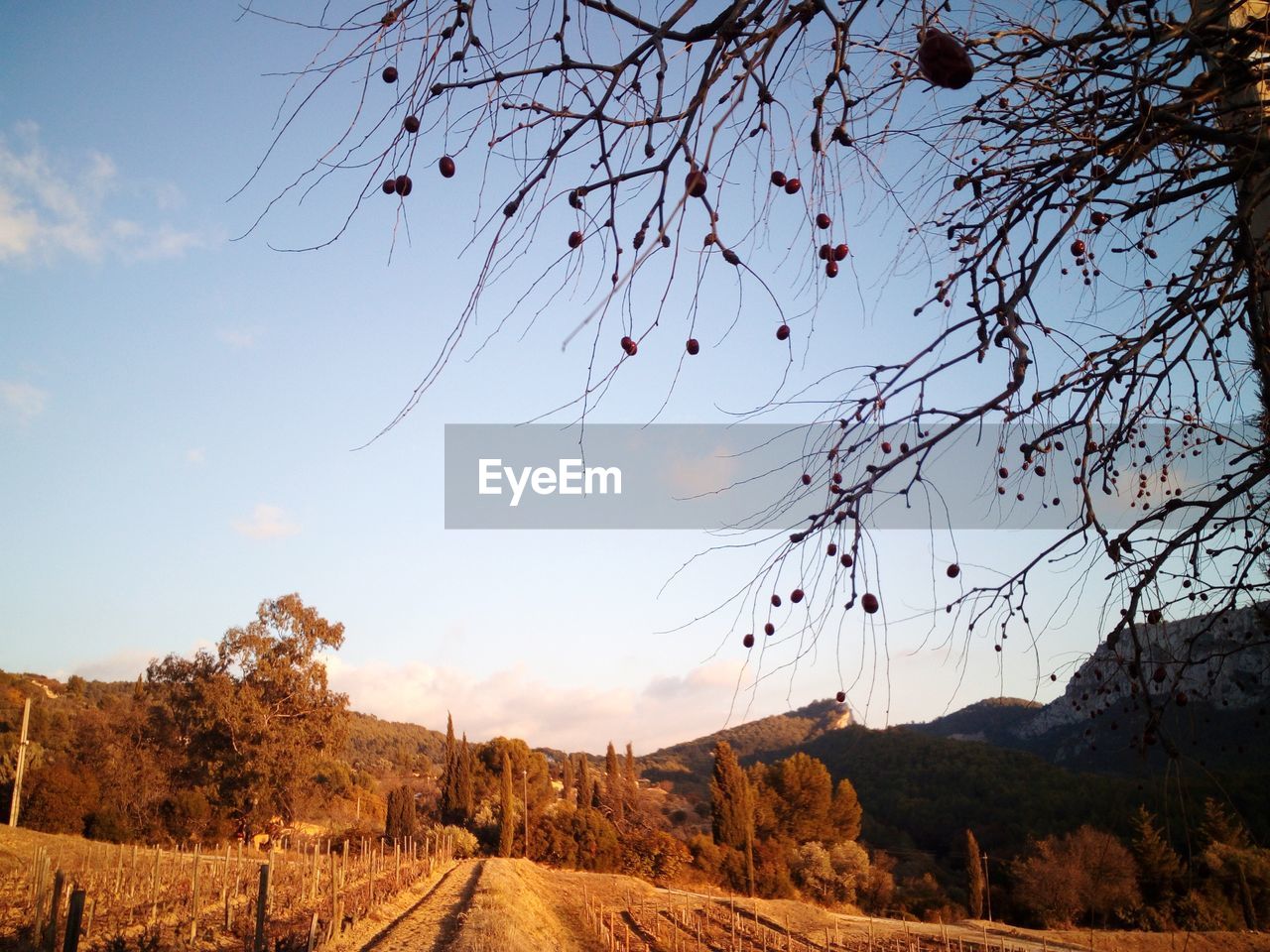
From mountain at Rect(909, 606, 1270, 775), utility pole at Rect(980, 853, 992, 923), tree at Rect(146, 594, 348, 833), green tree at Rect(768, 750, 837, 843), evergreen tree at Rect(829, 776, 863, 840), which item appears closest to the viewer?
mountain at Rect(909, 606, 1270, 775)

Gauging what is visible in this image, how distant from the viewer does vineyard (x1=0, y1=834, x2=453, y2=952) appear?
874cm

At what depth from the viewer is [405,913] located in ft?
52.6

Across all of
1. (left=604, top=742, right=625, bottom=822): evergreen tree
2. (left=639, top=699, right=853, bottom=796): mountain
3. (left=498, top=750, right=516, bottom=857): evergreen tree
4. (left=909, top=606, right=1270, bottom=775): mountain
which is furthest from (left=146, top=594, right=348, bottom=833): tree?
(left=639, top=699, right=853, bottom=796): mountain

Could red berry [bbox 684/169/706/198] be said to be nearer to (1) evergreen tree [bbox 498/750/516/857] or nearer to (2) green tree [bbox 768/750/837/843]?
(1) evergreen tree [bbox 498/750/516/857]

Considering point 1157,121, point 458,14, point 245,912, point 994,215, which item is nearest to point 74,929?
point 458,14

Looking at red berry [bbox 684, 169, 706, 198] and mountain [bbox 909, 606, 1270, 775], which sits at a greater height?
red berry [bbox 684, 169, 706, 198]

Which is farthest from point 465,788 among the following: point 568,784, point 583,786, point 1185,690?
point 1185,690

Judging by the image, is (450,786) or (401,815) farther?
(450,786)

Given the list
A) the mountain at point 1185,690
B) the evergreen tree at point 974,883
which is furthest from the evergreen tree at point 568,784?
the mountain at point 1185,690

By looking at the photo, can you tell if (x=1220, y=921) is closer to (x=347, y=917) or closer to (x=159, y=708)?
(x=347, y=917)

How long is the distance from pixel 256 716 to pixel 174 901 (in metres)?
11.6

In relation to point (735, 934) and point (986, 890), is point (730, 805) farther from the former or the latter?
point (735, 934)

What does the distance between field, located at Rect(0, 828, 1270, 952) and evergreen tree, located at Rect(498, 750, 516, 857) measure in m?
6.76

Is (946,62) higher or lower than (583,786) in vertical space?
higher
